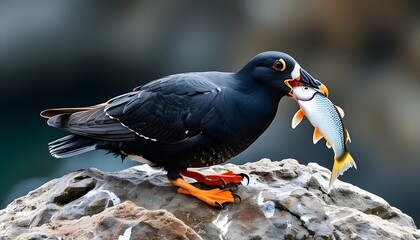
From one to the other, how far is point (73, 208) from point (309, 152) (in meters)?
4.80

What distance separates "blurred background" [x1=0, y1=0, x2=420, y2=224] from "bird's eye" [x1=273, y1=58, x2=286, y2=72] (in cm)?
435

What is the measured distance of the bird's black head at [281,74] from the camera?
3943mm

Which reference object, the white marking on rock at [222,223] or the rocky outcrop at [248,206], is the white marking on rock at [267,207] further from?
the white marking on rock at [222,223]

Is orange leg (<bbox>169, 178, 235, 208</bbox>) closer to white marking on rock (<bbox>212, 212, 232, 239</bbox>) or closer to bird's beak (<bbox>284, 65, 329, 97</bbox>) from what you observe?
white marking on rock (<bbox>212, 212, 232, 239</bbox>)

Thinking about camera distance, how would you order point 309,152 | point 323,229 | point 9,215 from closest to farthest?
point 323,229
point 9,215
point 309,152

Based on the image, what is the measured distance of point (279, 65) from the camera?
12.9ft

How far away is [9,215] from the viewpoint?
13.8 ft

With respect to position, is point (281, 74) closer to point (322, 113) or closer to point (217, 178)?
point (322, 113)

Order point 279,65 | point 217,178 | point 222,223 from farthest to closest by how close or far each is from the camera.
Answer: point 217,178
point 279,65
point 222,223

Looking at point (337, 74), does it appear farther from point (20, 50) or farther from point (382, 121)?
point (20, 50)

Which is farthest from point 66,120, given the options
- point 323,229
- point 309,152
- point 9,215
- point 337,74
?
point 337,74

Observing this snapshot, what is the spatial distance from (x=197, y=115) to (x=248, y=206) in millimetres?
529

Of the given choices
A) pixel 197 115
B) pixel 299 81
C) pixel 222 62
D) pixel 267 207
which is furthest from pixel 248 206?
pixel 222 62

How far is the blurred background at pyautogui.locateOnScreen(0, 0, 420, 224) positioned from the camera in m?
8.50
